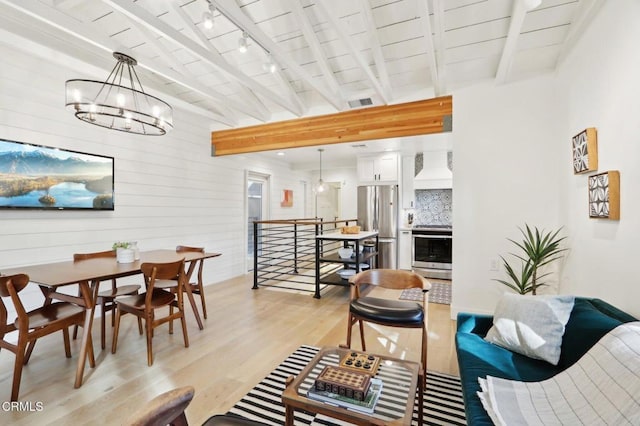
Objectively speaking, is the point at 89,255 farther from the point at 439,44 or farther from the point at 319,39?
the point at 439,44

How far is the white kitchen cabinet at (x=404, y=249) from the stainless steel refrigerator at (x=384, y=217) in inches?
3.1

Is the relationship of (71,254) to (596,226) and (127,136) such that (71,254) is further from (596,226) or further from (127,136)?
(596,226)

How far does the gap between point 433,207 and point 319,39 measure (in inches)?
175

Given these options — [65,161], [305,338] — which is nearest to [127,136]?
[65,161]

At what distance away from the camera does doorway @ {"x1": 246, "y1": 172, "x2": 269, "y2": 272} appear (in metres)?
6.32

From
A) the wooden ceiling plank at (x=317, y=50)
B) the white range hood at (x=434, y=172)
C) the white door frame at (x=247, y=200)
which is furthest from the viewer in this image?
the white door frame at (x=247, y=200)

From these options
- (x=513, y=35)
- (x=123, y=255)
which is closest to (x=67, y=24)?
(x=123, y=255)

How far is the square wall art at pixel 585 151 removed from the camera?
85.9 inches

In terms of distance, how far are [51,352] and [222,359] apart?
1.56 meters

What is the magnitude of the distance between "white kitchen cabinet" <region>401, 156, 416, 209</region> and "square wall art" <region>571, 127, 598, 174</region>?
145 inches

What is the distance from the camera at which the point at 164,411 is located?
93 centimetres

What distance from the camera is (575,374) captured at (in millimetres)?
1374

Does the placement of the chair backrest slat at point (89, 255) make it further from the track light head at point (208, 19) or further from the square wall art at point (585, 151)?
the square wall art at point (585, 151)

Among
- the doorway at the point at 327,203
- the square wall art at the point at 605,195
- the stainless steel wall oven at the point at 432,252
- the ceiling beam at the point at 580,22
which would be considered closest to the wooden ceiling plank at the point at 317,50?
the ceiling beam at the point at 580,22
